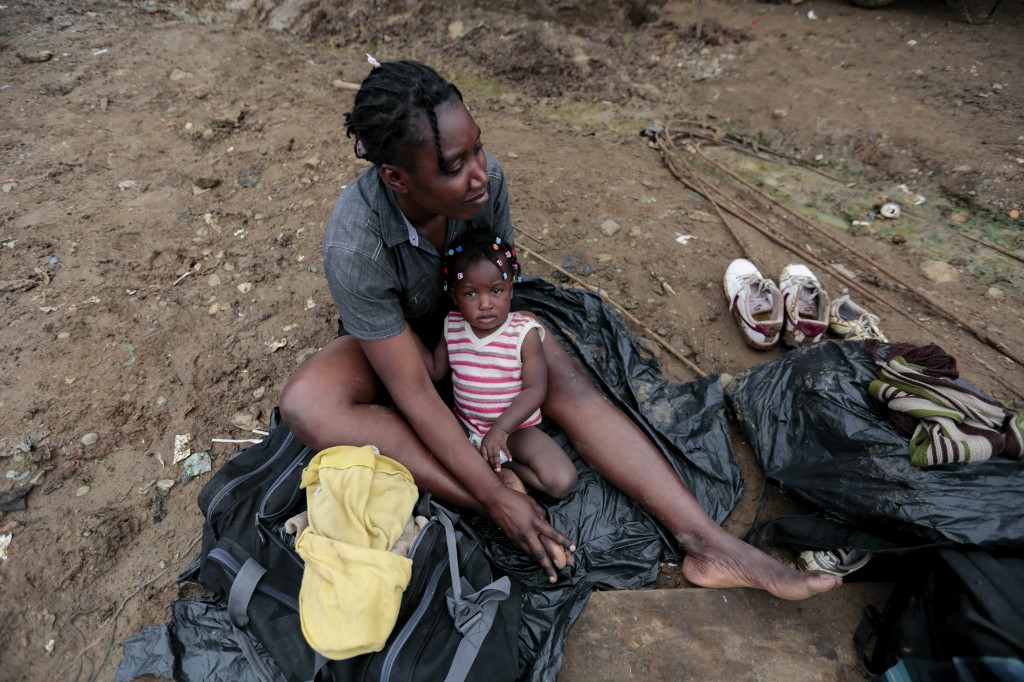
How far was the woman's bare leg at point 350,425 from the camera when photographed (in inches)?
67.4

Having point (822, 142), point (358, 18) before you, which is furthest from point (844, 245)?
point (358, 18)

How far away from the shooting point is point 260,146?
12.0 feet

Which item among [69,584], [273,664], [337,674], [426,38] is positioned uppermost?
[426,38]

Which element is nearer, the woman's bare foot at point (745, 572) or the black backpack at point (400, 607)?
the black backpack at point (400, 607)

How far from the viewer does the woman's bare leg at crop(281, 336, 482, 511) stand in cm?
171

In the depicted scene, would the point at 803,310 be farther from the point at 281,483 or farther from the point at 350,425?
the point at 281,483

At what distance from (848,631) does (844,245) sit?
2124 mm

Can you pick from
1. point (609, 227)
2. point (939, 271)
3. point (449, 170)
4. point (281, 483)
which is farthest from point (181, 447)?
point (939, 271)

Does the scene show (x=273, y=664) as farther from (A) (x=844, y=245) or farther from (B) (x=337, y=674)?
(A) (x=844, y=245)

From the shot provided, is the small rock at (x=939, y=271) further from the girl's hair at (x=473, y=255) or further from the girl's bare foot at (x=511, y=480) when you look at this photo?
the girl's bare foot at (x=511, y=480)

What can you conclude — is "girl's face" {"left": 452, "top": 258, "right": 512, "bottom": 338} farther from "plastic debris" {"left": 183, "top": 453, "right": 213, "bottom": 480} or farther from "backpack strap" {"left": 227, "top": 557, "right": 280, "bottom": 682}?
"plastic debris" {"left": 183, "top": 453, "right": 213, "bottom": 480}

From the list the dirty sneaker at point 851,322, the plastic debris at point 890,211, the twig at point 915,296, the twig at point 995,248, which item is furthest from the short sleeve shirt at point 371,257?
the twig at point 995,248

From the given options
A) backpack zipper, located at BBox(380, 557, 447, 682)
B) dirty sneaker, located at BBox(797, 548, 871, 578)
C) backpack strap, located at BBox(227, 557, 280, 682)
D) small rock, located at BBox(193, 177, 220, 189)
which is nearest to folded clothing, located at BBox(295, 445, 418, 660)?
backpack zipper, located at BBox(380, 557, 447, 682)

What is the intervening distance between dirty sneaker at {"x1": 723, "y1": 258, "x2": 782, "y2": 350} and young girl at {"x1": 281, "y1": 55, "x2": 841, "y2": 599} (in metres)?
0.86
